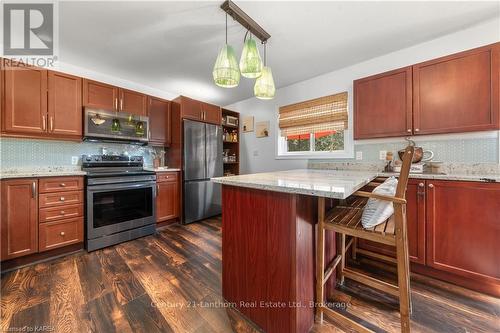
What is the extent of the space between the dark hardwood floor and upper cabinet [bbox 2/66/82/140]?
4.77 ft

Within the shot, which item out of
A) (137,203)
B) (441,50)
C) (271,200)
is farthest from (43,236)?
(441,50)

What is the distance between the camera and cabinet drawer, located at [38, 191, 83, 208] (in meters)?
2.06

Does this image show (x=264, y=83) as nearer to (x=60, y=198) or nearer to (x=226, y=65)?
(x=226, y=65)

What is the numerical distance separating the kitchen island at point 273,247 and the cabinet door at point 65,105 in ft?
7.54

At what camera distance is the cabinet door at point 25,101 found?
2.03m

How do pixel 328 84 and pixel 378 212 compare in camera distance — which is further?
pixel 328 84

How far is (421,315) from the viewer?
135 cm

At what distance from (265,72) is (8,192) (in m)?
2.66

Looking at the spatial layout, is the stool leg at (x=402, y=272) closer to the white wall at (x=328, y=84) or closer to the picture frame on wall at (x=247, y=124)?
the white wall at (x=328, y=84)

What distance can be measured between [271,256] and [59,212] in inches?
95.3

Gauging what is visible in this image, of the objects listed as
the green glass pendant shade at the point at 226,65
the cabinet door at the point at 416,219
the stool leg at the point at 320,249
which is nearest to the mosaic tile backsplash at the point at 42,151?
the green glass pendant shade at the point at 226,65

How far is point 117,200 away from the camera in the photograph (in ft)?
8.30

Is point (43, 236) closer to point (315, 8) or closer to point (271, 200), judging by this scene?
point (271, 200)

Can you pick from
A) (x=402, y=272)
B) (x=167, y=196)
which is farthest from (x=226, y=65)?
(x=167, y=196)
